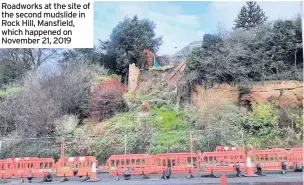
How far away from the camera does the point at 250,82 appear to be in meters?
12.6

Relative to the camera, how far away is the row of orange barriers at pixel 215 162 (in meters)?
7.34

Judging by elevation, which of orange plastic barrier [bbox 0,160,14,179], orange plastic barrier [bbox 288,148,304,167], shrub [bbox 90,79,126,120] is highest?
shrub [bbox 90,79,126,120]

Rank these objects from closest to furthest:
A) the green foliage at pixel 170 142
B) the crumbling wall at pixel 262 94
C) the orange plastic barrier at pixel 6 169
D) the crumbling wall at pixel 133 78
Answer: the orange plastic barrier at pixel 6 169
the green foliage at pixel 170 142
the crumbling wall at pixel 262 94
the crumbling wall at pixel 133 78

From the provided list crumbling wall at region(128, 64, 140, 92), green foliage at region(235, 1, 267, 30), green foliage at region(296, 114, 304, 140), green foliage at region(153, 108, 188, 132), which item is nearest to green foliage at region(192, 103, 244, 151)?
green foliage at region(153, 108, 188, 132)

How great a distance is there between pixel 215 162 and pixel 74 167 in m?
3.21

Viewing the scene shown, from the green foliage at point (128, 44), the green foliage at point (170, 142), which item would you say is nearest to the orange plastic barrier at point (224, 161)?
the green foliage at point (170, 142)

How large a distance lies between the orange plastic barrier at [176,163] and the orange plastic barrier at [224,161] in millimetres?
253

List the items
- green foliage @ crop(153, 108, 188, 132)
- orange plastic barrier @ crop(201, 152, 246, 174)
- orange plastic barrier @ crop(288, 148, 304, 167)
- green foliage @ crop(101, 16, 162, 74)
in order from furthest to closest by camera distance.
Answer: green foliage @ crop(101, 16, 162, 74), green foliage @ crop(153, 108, 188, 132), orange plastic barrier @ crop(288, 148, 304, 167), orange plastic barrier @ crop(201, 152, 246, 174)

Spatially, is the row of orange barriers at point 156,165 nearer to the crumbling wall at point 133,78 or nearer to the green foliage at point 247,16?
the crumbling wall at point 133,78

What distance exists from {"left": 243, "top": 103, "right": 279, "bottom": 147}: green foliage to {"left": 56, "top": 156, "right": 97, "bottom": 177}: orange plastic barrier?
510 cm

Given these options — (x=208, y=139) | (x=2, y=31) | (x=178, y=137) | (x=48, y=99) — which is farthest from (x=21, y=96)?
(x=2, y=31)

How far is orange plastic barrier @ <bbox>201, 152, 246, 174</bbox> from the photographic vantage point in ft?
24.0

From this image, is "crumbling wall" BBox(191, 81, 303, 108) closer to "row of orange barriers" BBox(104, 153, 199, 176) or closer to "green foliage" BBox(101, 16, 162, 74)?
"row of orange barriers" BBox(104, 153, 199, 176)

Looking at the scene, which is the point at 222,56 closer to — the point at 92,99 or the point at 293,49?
the point at 293,49
